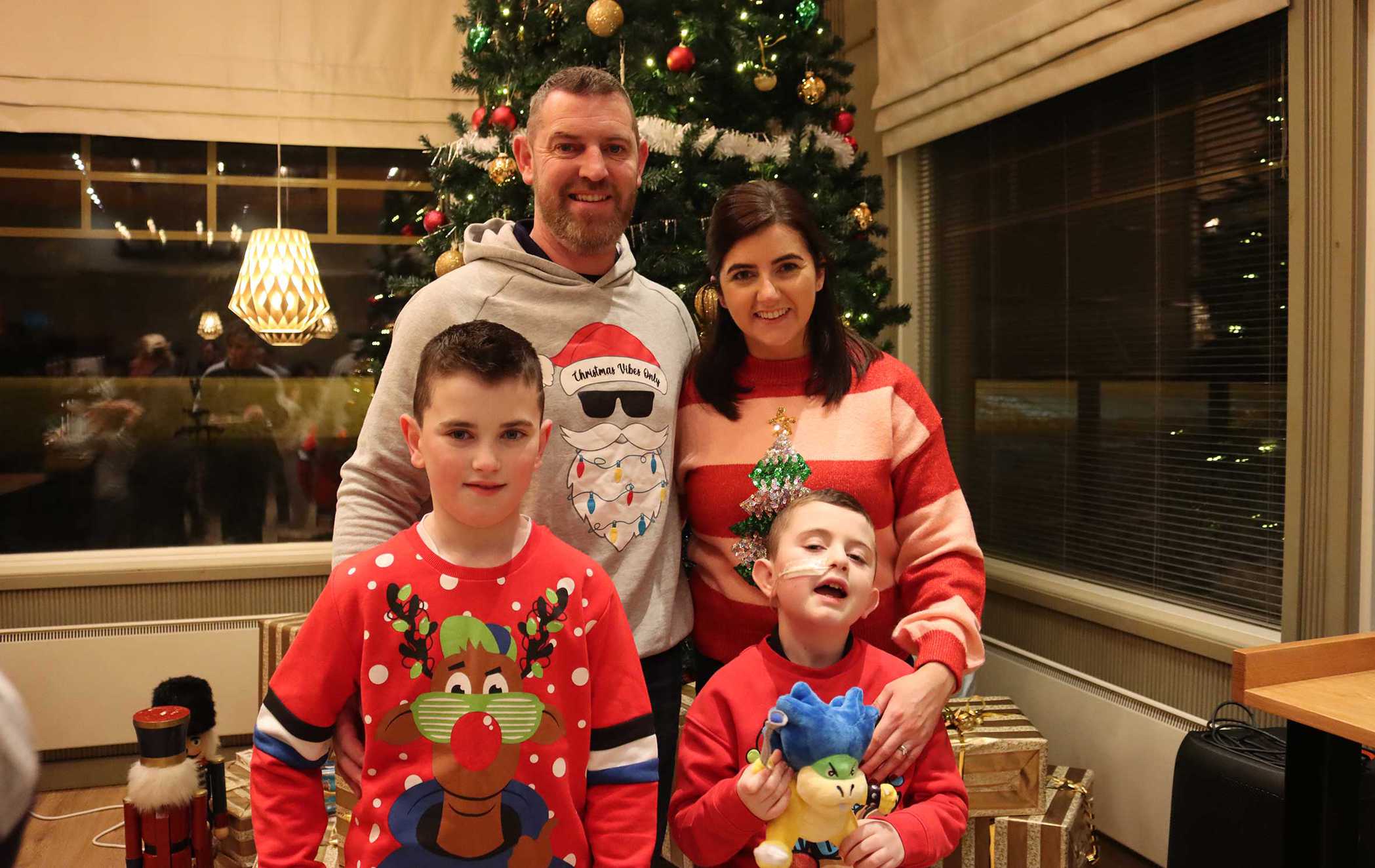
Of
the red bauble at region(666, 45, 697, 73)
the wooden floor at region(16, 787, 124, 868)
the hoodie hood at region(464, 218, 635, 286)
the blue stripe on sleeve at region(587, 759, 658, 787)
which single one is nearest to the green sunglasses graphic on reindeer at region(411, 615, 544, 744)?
the blue stripe on sleeve at region(587, 759, 658, 787)

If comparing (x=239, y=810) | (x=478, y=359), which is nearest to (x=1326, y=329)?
(x=478, y=359)

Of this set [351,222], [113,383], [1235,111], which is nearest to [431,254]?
[351,222]

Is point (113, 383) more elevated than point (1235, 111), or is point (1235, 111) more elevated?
point (1235, 111)

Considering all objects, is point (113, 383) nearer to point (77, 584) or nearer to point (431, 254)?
point (77, 584)

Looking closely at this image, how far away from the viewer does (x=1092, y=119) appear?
3.32m

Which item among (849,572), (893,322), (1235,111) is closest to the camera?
(849,572)

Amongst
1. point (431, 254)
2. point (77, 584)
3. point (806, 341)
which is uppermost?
point (431, 254)

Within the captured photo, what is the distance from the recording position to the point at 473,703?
4.08 feet

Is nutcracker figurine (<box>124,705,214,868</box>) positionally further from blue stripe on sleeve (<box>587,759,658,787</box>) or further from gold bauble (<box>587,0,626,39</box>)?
gold bauble (<box>587,0,626,39</box>)

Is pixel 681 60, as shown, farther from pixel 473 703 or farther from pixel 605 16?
pixel 473 703

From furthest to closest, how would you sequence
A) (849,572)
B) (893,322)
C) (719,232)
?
(893,322), (719,232), (849,572)

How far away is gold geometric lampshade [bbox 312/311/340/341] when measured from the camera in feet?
14.1

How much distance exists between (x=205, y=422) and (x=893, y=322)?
2999mm

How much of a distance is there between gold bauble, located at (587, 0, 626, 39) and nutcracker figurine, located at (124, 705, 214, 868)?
88.0 inches
